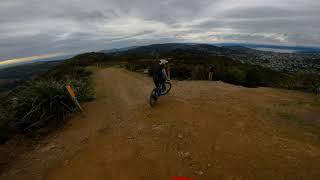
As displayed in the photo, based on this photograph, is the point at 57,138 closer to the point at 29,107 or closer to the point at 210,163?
the point at 29,107

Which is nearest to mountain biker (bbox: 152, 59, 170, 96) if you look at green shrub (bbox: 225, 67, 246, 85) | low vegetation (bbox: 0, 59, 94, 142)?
low vegetation (bbox: 0, 59, 94, 142)

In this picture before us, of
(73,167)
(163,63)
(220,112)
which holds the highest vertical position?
(163,63)

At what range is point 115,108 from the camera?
27.6 feet

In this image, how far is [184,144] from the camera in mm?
5082

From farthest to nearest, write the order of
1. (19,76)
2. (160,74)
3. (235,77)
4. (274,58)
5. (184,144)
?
(19,76) < (274,58) < (235,77) < (160,74) < (184,144)

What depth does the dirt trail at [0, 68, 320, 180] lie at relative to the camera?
4.16 m

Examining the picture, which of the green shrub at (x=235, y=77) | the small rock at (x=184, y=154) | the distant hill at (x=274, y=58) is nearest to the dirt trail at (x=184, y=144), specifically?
the small rock at (x=184, y=154)

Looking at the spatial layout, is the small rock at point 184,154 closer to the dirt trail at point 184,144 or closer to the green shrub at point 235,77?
the dirt trail at point 184,144

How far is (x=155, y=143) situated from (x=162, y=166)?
950 mm

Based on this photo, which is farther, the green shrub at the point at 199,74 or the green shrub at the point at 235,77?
the green shrub at the point at 199,74

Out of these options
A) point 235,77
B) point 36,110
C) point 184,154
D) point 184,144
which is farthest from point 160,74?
point 235,77

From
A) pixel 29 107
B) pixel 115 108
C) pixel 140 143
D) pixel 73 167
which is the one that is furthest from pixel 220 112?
pixel 29 107

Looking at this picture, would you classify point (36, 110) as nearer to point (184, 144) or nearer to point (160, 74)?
point (160, 74)

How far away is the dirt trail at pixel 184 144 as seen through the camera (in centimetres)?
416
